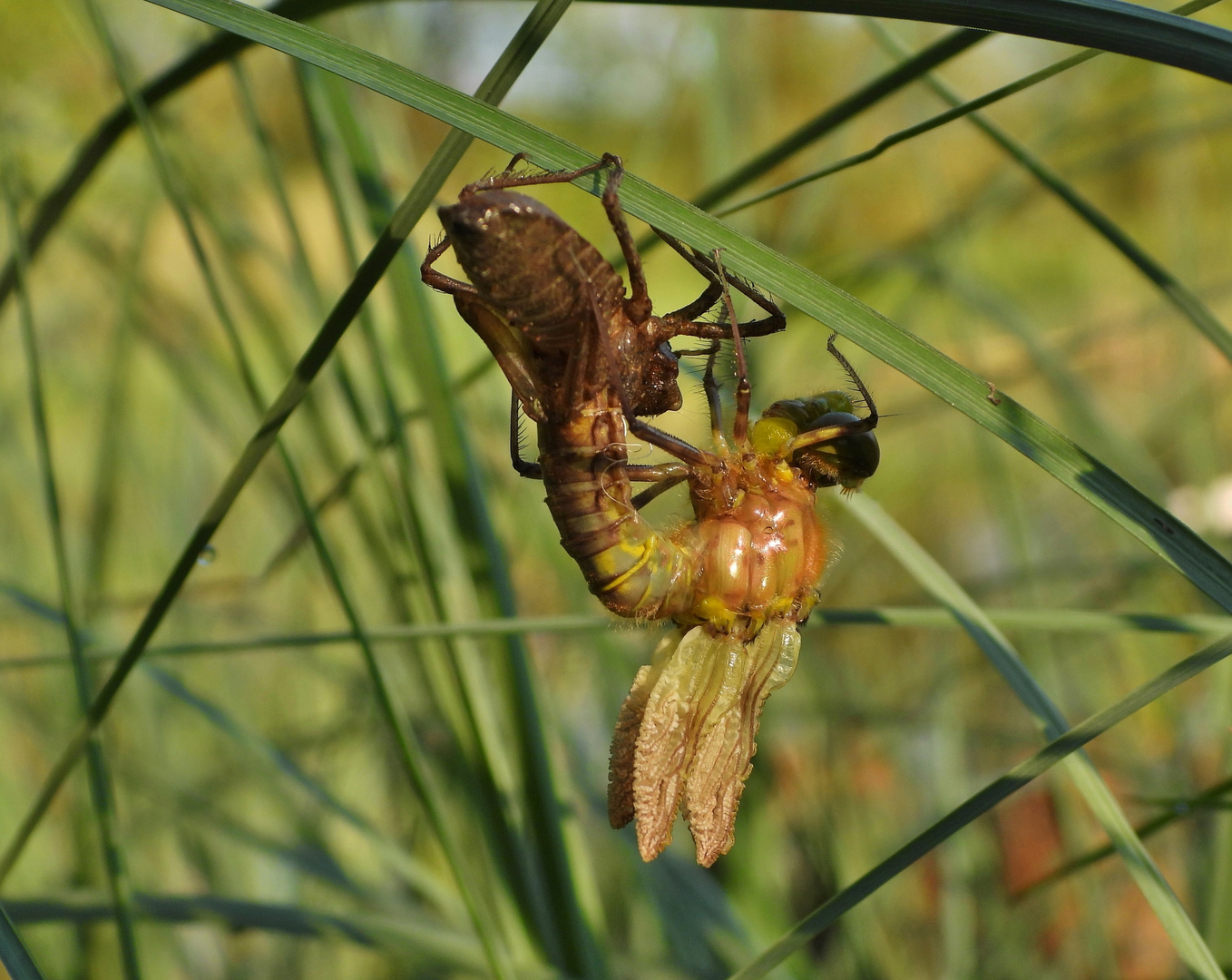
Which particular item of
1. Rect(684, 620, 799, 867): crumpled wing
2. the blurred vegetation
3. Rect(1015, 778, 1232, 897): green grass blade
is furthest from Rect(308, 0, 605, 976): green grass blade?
Rect(1015, 778, 1232, 897): green grass blade

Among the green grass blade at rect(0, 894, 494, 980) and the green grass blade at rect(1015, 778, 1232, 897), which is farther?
the green grass blade at rect(0, 894, 494, 980)

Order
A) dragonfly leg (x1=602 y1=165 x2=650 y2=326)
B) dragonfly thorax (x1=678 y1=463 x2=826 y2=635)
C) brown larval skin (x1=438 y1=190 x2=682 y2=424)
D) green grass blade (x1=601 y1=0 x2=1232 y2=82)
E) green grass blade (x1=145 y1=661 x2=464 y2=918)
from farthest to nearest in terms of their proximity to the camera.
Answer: green grass blade (x1=145 y1=661 x2=464 y2=918) < dragonfly thorax (x1=678 y1=463 x2=826 y2=635) < brown larval skin (x1=438 y1=190 x2=682 y2=424) < dragonfly leg (x1=602 y1=165 x2=650 y2=326) < green grass blade (x1=601 y1=0 x2=1232 y2=82)

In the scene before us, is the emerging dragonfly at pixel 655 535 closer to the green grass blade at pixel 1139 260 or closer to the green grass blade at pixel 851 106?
the green grass blade at pixel 851 106

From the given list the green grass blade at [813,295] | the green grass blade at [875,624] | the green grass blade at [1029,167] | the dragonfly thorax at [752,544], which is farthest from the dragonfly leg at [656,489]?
the green grass blade at [813,295]

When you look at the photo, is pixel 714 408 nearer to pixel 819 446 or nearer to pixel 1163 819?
pixel 819 446

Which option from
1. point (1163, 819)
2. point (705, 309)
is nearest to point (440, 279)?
point (705, 309)

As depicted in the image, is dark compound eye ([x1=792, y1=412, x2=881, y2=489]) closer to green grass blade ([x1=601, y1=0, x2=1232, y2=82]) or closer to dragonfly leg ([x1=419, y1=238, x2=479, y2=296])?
dragonfly leg ([x1=419, y1=238, x2=479, y2=296])

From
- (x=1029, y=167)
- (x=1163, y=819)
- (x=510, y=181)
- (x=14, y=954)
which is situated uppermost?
(x=510, y=181)

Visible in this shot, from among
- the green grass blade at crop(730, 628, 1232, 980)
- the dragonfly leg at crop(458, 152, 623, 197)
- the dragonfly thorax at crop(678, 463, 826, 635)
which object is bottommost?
the green grass blade at crop(730, 628, 1232, 980)
